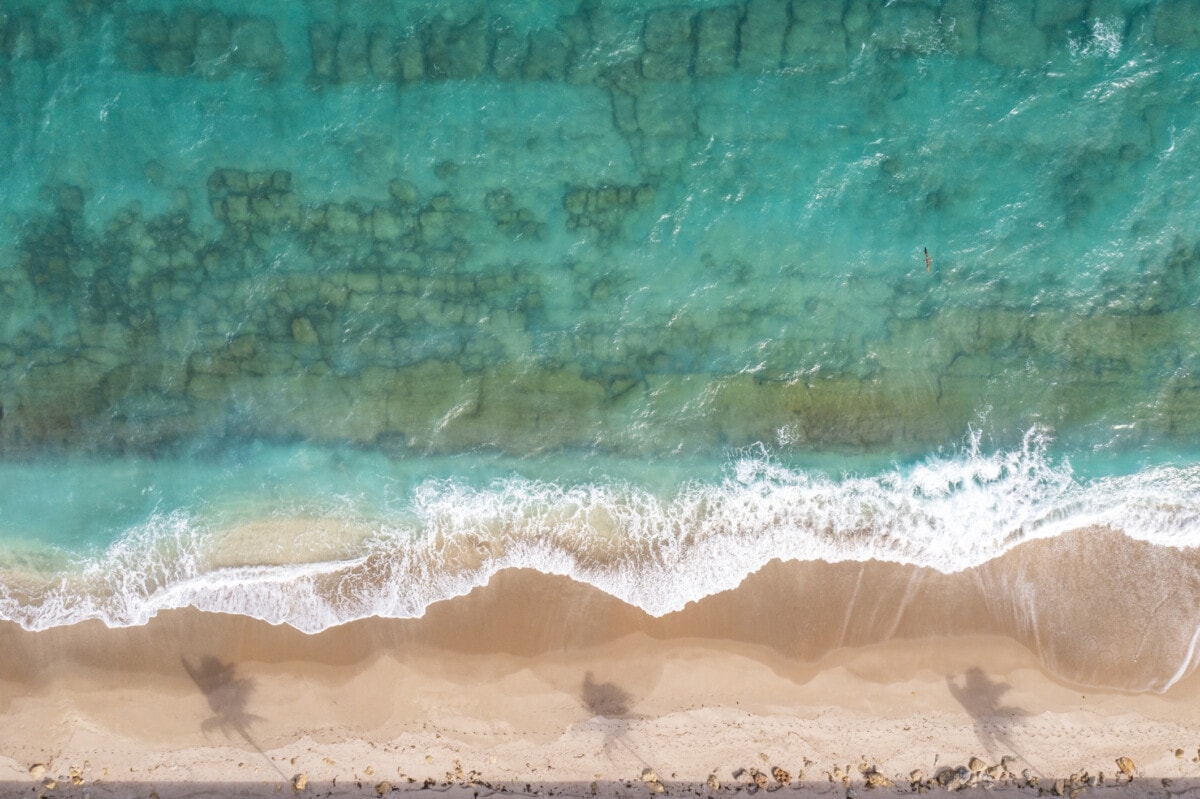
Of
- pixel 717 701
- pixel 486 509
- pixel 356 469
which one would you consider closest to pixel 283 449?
pixel 356 469

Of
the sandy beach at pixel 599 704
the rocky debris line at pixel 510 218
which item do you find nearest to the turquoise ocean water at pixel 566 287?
the rocky debris line at pixel 510 218

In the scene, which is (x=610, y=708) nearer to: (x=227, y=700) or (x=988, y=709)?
(x=988, y=709)

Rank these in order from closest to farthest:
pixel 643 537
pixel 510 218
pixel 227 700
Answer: pixel 227 700 → pixel 643 537 → pixel 510 218

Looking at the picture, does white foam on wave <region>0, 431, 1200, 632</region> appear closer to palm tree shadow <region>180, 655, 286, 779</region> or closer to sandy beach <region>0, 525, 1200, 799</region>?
sandy beach <region>0, 525, 1200, 799</region>

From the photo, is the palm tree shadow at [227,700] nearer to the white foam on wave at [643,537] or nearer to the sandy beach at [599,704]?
the sandy beach at [599,704]

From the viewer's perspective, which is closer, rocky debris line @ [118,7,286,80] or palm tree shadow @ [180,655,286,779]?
palm tree shadow @ [180,655,286,779]

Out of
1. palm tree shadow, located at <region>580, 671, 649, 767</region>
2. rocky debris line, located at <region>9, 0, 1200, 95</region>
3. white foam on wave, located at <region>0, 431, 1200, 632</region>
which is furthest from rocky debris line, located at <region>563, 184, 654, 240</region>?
palm tree shadow, located at <region>580, 671, 649, 767</region>

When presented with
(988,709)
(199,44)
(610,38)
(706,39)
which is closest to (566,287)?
(610,38)
